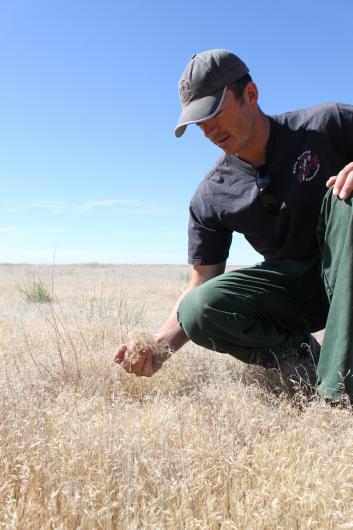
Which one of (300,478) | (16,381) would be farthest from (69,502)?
(16,381)

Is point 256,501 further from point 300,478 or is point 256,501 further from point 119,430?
point 119,430

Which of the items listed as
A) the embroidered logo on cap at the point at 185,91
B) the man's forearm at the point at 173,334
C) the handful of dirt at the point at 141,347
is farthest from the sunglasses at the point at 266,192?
the handful of dirt at the point at 141,347

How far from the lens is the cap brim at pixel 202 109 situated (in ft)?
8.48

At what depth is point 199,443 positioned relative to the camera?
2.02 meters

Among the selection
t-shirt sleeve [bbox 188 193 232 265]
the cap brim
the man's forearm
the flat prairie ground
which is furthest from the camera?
t-shirt sleeve [bbox 188 193 232 265]

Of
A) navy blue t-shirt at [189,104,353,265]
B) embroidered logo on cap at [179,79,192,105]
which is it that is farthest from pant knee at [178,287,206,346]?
embroidered logo on cap at [179,79,192,105]

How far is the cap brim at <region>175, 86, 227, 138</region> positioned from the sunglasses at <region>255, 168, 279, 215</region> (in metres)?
0.43

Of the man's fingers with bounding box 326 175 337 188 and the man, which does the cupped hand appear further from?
the man's fingers with bounding box 326 175 337 188

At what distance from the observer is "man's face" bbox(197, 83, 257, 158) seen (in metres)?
2.68

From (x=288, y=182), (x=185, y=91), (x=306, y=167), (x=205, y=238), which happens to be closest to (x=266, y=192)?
(x=288, y=182)

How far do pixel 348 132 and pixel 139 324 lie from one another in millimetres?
3330

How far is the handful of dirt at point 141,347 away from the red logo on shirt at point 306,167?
1079 mm

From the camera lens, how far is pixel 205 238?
3211 millimetres

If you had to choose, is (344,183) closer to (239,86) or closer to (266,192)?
(266,192)
